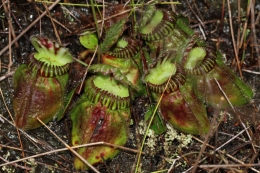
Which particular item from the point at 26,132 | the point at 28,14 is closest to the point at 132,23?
the point at 28,14

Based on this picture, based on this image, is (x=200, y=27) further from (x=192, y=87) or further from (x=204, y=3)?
(x=192, y=87)

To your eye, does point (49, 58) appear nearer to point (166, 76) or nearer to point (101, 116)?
point (101, 116)

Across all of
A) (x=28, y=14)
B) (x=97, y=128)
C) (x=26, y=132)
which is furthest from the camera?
(x=28, y=14)

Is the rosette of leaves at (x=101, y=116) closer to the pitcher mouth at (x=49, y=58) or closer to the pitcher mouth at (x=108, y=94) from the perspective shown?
the pitcher mouth at (x=108, y=94)

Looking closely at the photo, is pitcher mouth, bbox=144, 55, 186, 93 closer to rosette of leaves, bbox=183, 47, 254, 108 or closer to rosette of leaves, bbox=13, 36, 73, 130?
rosette of leaves, bbox=183, 47, 254, 108

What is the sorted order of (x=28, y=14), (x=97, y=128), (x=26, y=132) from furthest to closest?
(x=28, y=14)
(x=26, y=132)
(x=97, y=128)
